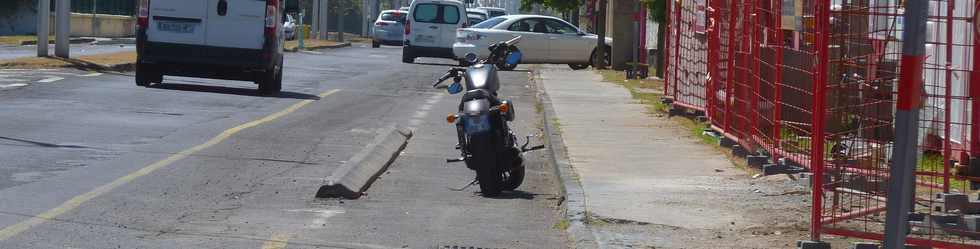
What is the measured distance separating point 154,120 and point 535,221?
684 centimetres

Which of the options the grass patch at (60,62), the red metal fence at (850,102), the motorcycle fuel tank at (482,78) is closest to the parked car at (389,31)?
the grass patch at (60,62)

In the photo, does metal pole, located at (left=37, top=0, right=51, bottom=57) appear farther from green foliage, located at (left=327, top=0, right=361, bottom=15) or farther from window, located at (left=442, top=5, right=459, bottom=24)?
green foliage, located at (left=327, top=0, right=361, bottom=15)

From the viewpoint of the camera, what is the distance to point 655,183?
1106 centimetres

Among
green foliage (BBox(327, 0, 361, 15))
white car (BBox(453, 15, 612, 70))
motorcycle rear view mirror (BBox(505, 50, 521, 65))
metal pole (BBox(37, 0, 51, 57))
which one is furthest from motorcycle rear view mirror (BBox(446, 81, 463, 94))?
green foliage (BBox(327, 0, 361, 15))

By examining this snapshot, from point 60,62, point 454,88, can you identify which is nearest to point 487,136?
point 454,88

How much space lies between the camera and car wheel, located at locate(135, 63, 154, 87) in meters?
20.4

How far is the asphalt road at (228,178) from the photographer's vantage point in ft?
27.6

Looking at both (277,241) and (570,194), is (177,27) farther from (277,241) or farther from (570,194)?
(277,241)

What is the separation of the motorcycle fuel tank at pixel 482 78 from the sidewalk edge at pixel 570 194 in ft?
2.75

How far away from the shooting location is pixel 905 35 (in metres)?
5.22

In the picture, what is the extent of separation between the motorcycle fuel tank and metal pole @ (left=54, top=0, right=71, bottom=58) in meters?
16.4

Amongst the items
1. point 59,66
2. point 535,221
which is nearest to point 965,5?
point 535,221

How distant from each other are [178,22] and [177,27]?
0.24 ft

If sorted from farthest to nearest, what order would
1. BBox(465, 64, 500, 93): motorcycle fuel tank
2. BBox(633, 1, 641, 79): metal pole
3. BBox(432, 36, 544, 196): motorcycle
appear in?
BBox(633, 1, 641, 79): metal pole < BBox(465, 64, 500, 93): motorcycle fuel tank < BBox(432, 36, 544, 196): motorcycle
